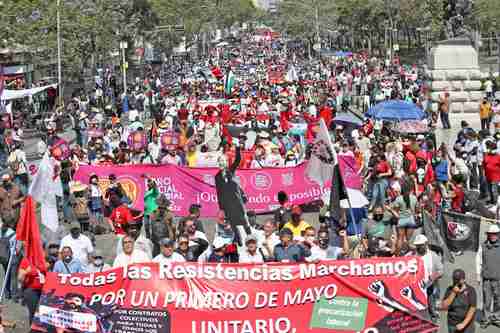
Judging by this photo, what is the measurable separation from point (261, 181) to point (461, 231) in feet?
19.2

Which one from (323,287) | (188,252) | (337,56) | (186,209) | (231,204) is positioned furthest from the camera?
(337,56)

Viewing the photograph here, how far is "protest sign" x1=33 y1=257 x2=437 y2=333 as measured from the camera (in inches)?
380

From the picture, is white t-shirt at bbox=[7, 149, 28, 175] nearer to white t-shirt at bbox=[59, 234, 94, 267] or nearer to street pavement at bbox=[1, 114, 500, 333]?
street pavement at bbox=[1, 114, 500, 333]

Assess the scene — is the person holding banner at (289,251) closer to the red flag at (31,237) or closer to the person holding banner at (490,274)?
the person holding banner at (490,274)

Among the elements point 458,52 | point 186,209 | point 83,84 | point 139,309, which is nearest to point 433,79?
point 458,52

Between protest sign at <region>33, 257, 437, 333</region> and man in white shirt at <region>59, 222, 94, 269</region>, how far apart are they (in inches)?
71.7

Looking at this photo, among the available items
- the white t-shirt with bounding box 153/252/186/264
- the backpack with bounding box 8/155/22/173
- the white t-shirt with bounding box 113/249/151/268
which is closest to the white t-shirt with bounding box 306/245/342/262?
the white t-shirt with bounding box 153/252/186/264

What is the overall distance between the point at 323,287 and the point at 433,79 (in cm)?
2138

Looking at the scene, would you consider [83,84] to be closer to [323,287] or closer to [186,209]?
[186,209]

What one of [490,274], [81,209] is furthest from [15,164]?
[490,274]

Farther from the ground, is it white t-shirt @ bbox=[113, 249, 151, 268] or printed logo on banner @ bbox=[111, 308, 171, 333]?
white t-shirt @ bbox=[113, 249, 151, 268]

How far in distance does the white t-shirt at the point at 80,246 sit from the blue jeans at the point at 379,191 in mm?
5603

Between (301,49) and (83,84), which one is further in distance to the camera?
(301,49)

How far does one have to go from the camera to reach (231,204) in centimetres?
1339
